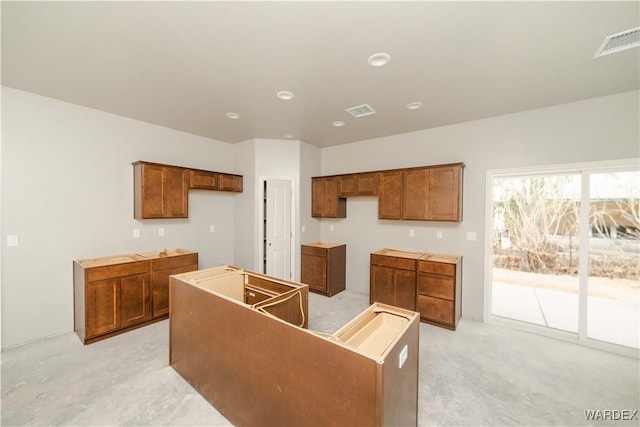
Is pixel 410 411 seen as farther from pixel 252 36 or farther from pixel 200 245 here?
pixel 200 245

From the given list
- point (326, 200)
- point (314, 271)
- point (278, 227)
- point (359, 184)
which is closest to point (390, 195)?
point (359, 184)

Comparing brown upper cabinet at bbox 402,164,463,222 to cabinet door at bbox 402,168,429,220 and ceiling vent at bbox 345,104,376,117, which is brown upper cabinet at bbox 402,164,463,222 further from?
ceiling vent at bbox 345,104,376,117

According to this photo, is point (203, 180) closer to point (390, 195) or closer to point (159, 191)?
point (159, 191)

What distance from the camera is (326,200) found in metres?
4.73

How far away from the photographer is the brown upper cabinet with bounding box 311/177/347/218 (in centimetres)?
462

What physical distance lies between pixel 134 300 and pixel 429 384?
3518 millimetres

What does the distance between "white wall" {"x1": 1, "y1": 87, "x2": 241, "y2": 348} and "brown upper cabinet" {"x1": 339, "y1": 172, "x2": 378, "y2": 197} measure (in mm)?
3014

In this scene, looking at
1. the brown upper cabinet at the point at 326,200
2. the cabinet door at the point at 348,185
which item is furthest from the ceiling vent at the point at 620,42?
the brown upper cabinet at the point at 326,200

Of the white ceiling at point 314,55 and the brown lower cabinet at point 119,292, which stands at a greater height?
the white ceiling at point 314,55

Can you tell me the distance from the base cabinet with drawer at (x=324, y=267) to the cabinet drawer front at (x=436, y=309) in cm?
156

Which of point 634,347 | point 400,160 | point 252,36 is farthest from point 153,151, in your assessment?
point 634,347

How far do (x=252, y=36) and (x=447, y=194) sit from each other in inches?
120

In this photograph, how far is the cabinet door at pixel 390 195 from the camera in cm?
388

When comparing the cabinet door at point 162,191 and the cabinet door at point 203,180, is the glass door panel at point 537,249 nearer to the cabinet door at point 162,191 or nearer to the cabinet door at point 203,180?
the cabinet door at point 203,180
